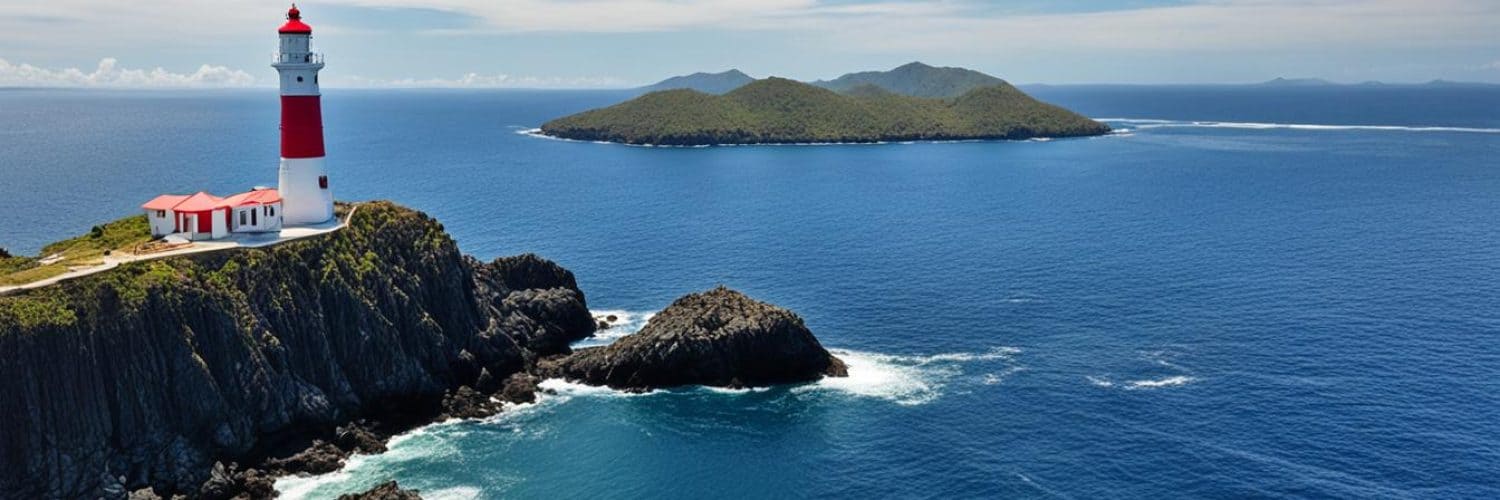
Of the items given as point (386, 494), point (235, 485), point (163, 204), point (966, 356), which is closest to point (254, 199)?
point (163, 204)

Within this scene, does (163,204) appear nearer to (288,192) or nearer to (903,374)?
(288,192)

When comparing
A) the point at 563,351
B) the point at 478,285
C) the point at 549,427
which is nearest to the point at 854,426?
the point at 549,427

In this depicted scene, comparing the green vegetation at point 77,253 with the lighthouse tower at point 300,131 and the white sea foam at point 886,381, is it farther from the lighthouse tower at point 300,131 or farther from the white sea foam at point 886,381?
the white sea foam at point 886,381

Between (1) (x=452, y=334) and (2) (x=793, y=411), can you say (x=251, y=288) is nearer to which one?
(1) (x=452, y=334)

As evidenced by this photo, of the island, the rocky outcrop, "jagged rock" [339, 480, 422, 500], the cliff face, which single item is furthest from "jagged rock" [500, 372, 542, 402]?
"jagged rock" [339, 480, 422, 500]

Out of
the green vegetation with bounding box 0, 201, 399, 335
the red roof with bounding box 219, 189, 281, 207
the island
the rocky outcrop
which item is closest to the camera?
the island

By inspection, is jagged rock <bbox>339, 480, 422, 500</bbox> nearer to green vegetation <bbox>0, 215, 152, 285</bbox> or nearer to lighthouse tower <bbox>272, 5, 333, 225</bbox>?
green vegetation <bbox>0, 215, 152, 285</bbox>

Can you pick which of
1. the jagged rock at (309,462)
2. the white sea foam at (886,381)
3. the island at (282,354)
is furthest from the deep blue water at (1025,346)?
the island at (282,354)
